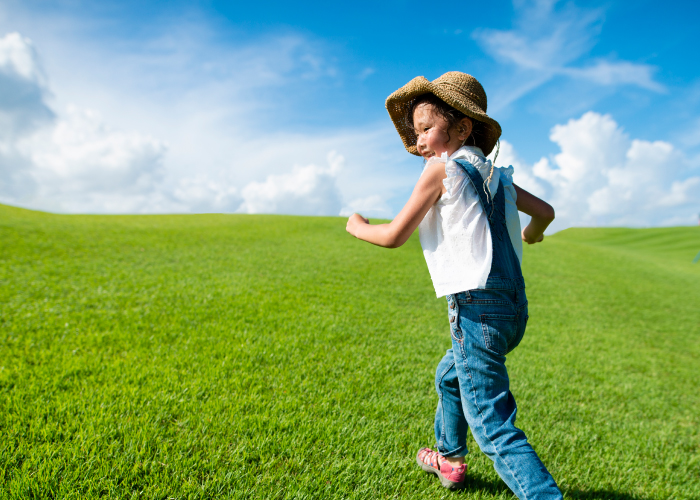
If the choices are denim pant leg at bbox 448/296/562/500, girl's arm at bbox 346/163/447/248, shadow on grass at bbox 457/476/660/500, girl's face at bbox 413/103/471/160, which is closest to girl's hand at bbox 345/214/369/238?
girl's arm at bbox 346/163/447/248

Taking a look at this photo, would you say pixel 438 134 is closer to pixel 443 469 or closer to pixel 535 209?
pixel 535 209

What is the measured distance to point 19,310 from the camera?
17.9 feet

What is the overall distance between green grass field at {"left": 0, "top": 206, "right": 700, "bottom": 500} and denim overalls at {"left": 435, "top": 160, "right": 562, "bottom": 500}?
76cm

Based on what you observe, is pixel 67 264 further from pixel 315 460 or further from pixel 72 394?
pixel 315 460

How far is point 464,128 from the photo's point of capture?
2.09 m

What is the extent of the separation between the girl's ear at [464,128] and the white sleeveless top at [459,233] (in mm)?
170

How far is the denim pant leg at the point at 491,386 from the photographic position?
71.1 inches

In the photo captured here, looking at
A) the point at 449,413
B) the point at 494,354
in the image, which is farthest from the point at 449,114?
the point at 449,413

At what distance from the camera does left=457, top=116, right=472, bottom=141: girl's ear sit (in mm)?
2084

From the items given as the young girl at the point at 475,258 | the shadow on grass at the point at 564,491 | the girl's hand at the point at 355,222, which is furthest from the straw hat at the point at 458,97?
the shadow on grass at the point at 564,491

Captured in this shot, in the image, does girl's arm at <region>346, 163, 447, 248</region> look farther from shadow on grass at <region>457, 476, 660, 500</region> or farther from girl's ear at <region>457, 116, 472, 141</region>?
shadow on grass at <region>457, 476, 660, 500</region>

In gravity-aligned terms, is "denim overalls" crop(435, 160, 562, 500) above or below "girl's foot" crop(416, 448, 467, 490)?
above

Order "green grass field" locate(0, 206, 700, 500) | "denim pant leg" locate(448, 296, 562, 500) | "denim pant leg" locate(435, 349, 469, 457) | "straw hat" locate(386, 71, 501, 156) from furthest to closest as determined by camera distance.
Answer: "green grass field" locate(0, 206, 700, 500) < "denim pant leg" locate(435, 349, 469, 457) < "straw hat" locate(386, 71, 501, 156) < "denim pant leg" locate(448, 296, 562, 500)

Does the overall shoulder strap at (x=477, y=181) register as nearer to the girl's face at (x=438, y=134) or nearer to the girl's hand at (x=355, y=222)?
the girl's face at (x=438, y=134)
